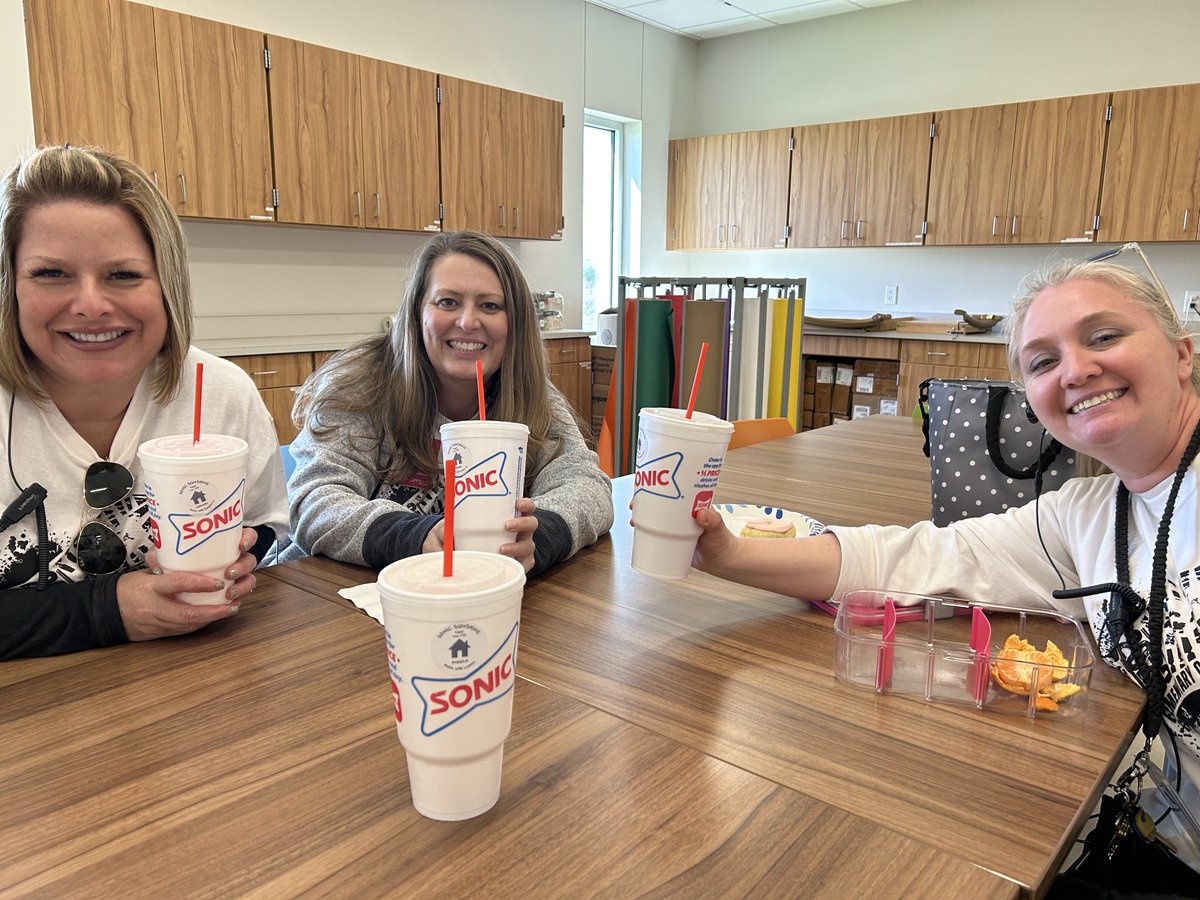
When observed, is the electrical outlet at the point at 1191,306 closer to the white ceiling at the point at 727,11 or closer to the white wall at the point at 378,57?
the white ceiling at the point at 727,11

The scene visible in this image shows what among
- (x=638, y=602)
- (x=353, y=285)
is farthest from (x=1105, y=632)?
(x=353, y=285)

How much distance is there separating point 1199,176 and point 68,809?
545 centimetres

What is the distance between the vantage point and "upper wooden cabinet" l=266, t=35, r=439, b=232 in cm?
395

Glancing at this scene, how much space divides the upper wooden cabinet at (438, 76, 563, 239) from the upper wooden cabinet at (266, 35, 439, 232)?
0.41ft

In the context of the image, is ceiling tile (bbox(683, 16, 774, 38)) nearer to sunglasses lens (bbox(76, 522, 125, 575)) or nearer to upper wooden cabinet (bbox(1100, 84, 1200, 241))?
upper wooden cabinet (bbox(1100, 84, 1200, 241))

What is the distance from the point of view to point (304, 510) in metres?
1.38

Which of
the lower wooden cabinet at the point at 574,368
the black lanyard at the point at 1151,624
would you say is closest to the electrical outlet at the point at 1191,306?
the lower wooden cabinet at the point at 574,368

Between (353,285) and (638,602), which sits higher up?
(353,285)

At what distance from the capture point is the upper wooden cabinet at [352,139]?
395 centimetres

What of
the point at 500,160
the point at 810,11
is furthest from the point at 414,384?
the point at 810,11

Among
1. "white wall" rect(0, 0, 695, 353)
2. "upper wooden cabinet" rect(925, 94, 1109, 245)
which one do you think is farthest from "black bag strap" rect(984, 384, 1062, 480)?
"upper wooden cabinet" rect(925, 94, 1109, 245)

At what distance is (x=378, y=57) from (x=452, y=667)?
15.8 ft

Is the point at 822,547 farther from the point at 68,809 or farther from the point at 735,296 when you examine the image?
the point at 735,296

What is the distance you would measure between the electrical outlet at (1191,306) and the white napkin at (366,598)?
5.22 metres
